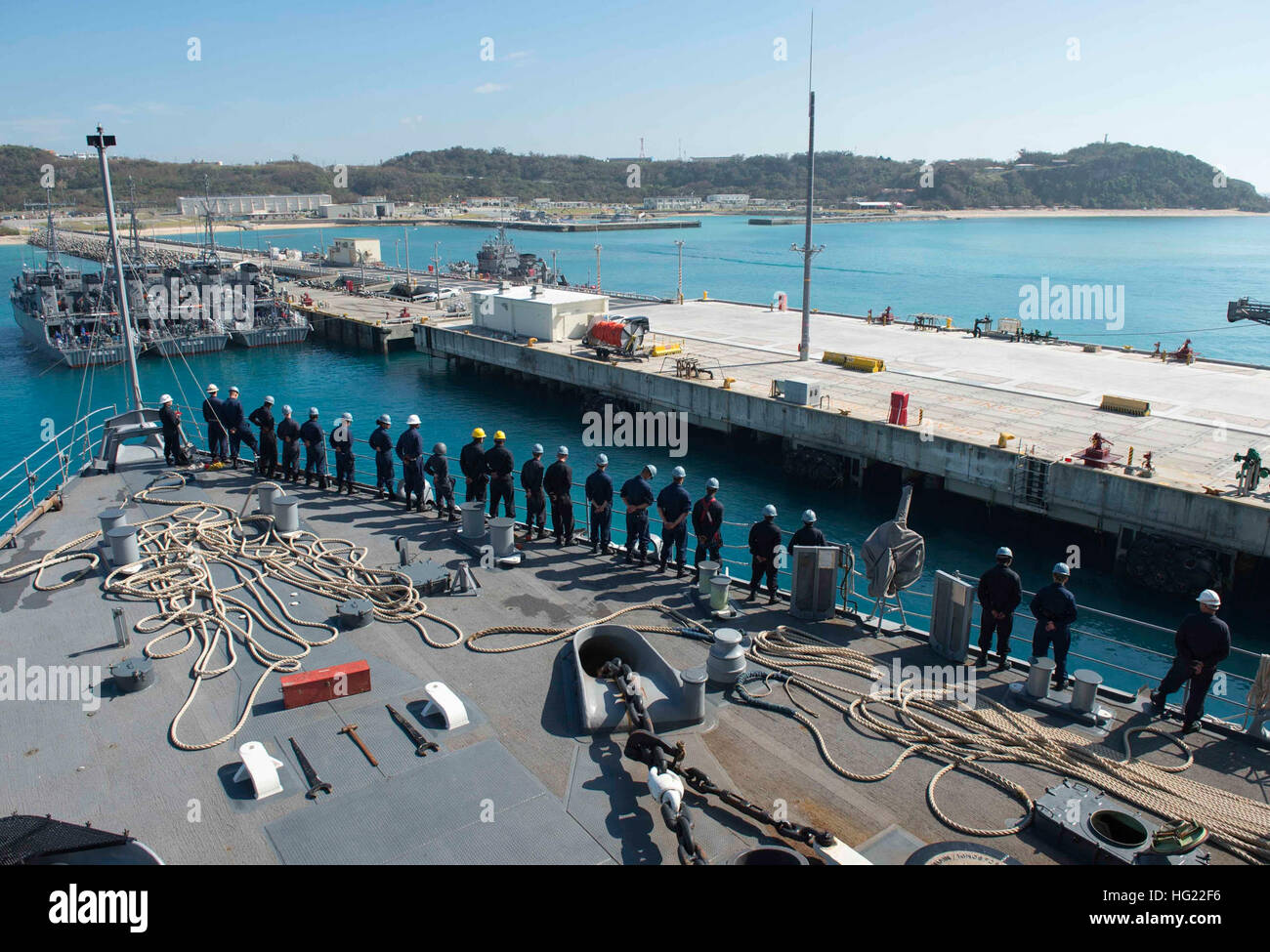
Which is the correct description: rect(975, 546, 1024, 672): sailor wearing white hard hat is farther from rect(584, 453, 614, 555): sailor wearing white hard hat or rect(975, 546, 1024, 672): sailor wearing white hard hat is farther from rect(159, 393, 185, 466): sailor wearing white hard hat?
rect(159, 393, 185, 466): sailor wearing white hard hat

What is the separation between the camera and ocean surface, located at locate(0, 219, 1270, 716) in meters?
21.8

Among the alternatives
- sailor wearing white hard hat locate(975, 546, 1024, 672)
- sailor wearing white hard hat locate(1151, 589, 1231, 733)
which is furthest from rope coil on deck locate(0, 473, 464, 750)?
sailor wearing white hard hat locate(1151, 589, 1231, 733)

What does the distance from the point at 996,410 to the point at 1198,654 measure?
20.8 metres

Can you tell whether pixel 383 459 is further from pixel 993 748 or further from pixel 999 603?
pixel 993 748

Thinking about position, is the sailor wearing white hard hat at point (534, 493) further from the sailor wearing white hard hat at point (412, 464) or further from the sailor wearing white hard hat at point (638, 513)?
the sailor wearing white hard hat at point (412, 464)

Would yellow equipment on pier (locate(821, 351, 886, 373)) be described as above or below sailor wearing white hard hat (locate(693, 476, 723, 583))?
above

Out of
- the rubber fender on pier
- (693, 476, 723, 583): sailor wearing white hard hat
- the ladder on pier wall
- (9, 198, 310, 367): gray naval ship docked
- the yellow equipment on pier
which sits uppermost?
(9, 198, 310, 367): gray naval ship docked

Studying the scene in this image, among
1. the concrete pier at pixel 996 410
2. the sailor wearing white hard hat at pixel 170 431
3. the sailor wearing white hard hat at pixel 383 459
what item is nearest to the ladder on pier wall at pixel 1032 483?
the concrete pier at pixel 996 410

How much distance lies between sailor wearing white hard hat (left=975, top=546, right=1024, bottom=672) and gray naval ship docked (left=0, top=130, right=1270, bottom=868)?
31 cm

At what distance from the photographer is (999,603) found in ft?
29.8

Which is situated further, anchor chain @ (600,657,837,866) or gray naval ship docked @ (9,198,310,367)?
gray naval ship docked @ (9,198,310,367)

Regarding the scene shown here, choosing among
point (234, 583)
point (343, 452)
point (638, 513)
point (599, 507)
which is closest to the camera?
point (234, 583)

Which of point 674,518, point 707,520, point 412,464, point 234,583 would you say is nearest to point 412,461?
point 412,464
